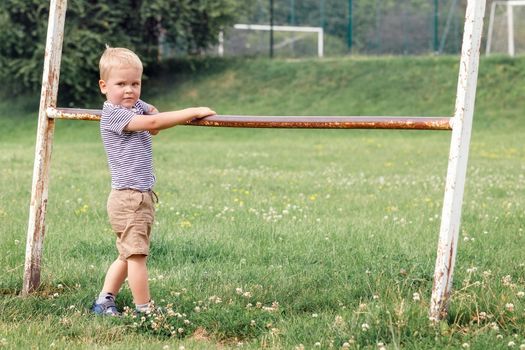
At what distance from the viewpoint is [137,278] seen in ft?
19.7

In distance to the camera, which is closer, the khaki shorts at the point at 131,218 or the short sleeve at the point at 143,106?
the khaki shorts at the point at 131,218

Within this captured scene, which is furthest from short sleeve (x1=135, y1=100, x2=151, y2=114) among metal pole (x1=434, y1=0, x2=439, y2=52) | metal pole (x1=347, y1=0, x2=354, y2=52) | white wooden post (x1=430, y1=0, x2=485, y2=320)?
metal pole (x1=434, y1=0, x2=439, y2=52)

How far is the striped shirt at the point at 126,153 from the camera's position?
598 cm

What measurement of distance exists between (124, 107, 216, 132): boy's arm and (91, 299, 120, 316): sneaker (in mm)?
1144

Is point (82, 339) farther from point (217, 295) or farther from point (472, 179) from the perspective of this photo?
point (472, 179)

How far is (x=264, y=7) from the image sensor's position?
49.5 metres

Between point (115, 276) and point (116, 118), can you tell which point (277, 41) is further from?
point (116, 118)

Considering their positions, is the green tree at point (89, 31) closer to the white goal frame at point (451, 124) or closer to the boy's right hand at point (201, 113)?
the boy's right hand at point (201, 113)

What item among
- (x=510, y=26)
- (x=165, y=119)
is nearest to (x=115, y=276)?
(x=165, y=119)

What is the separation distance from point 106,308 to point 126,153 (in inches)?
38.5

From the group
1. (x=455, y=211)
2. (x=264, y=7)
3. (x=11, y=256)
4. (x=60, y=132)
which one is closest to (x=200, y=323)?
(x=455, y=211)

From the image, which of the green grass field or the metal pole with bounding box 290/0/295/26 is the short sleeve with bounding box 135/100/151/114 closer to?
the green grass field

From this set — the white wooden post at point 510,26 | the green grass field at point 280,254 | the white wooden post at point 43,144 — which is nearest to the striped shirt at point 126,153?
the white wooden post at point 43,144

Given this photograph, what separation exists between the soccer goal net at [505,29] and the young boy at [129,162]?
120ft
